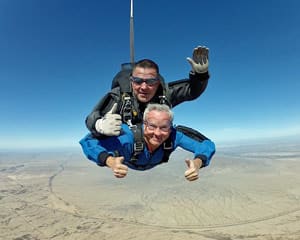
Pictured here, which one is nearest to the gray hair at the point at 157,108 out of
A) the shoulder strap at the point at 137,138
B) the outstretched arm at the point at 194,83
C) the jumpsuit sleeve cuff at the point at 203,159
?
the shoulder strap at the point at 137,138

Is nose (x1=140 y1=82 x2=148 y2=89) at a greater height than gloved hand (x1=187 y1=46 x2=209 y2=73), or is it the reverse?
gloved hand (x1=187 y1=46 x2=209 y2=73)

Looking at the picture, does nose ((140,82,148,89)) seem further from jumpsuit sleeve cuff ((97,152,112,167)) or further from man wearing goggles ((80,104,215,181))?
jumpsuit sleeve cuff ((97,152,112,167))

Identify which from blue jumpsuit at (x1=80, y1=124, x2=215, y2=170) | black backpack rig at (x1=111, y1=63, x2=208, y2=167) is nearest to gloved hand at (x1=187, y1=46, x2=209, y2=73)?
black backpack rig at (x1=111, y1=63, x2=208, y2=167)

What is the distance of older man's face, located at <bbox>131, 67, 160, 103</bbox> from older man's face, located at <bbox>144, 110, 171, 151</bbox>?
249 mm

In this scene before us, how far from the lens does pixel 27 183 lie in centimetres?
10312

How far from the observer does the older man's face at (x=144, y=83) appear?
9.32ft

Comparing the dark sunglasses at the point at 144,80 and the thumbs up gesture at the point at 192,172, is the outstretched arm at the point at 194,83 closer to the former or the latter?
the dark sunglasses at the point at 144,80

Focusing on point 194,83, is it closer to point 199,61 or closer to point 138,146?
point 199,61

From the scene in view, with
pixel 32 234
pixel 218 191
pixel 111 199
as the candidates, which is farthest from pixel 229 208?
pixel 32 234

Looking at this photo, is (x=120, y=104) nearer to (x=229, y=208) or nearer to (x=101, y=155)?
(x=101, y=155)

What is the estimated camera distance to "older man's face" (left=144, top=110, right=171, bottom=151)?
2762mm

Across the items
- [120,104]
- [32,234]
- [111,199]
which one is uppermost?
[120,104]

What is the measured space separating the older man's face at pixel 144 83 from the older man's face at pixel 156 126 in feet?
0.82

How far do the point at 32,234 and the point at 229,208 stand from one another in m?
40.5
